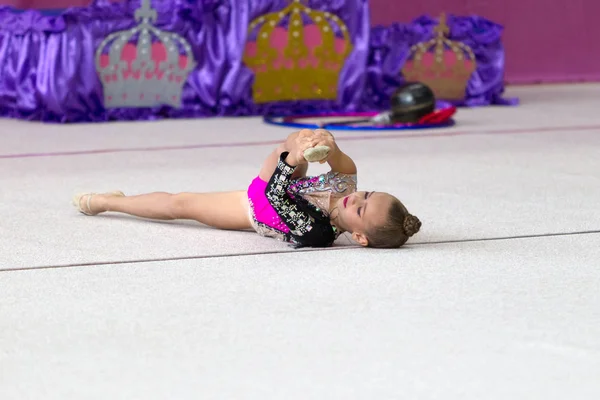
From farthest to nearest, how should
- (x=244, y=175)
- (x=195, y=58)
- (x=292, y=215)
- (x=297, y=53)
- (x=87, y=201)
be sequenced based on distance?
(x=297, y=53), (x=195, y=58), (x=244, y=175), (x=87, y=201), (x=292, y=215)

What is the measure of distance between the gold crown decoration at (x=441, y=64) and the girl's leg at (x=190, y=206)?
358 centimetres

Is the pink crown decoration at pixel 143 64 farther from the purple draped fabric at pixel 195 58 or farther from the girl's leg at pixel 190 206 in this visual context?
the girl's leg at pixel 190 206

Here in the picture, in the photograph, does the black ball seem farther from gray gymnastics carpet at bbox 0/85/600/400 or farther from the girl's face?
the girl's face

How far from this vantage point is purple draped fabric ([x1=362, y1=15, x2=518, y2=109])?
5895 mm

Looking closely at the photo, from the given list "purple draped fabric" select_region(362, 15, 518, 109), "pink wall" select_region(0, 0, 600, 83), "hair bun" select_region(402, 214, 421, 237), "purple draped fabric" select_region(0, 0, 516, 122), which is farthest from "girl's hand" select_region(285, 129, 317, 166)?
"pink wall" select_region(0, 0, 600, 83)

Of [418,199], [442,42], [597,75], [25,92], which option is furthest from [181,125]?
[597,75]

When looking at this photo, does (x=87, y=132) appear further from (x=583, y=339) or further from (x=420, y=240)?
(x=583, y=339)

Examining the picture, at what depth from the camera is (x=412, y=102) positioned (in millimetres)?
4805

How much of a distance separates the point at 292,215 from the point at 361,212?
0.17 metres

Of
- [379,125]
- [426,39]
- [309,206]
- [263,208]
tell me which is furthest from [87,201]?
[426,39]

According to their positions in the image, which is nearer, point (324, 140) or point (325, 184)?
point (324, 140)

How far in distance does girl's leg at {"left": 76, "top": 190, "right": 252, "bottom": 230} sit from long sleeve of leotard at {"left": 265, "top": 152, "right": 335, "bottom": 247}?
195 millimetres

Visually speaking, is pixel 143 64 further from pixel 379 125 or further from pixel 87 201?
pixel 87 201

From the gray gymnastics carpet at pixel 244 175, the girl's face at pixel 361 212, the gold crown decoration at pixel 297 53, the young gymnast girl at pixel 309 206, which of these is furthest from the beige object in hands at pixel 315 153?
the gold crown decoration at pixel 297 53
